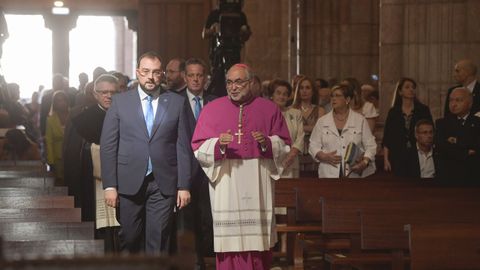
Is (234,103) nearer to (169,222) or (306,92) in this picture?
(169,222)

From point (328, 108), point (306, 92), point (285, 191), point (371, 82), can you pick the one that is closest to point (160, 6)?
point (371, 82)

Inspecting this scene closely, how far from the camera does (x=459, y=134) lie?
1045cm

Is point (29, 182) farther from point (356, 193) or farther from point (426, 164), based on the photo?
point (426, 164)

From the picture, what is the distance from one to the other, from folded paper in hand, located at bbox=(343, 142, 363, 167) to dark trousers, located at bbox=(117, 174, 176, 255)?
128 inches

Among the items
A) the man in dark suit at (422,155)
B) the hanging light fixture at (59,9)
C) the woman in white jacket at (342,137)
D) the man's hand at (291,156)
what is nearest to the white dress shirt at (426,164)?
the man in dark suit at (422,155)

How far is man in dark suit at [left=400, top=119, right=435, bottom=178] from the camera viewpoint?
11.7 metres

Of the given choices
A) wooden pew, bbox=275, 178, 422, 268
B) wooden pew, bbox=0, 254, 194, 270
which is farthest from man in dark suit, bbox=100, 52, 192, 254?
wooden pew, bbox=0, 254, 194, 270

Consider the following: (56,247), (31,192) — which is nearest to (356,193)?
(31,192)

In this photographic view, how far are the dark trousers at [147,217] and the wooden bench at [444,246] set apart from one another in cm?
171

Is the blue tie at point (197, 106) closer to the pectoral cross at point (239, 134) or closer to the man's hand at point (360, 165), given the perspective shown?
the pectoral cross at point (239, 134)

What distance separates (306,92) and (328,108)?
1.95 meters

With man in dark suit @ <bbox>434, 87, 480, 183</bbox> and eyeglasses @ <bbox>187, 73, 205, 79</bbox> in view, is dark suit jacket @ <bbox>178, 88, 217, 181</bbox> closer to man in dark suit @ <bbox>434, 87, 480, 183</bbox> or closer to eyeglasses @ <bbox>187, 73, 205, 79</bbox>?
eyeglasses @ <bbox>187, 73, 205, 79</bbox>

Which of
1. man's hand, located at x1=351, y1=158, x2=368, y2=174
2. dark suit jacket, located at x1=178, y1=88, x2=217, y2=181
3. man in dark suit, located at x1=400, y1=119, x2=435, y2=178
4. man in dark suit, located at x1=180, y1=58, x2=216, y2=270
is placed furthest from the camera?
man in dark suit, located at x1=400, y1=119, x2=435, y2=178

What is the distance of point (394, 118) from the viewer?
12.6 m
